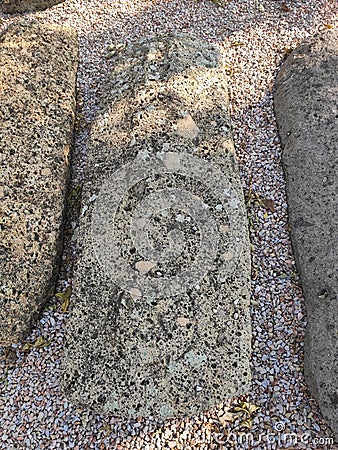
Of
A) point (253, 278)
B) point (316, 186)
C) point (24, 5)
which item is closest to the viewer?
point (253, 278)

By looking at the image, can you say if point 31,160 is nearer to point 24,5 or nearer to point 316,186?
point 316,186

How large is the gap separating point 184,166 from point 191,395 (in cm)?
140

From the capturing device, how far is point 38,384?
2846 millimetres

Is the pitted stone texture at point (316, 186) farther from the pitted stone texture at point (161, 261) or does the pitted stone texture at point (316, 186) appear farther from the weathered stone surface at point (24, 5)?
the weathered stone surface at point (24, 5)

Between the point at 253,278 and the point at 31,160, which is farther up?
the point at 31,160

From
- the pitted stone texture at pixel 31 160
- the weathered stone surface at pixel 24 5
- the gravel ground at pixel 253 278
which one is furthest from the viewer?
the weathered stone surface at pixel 24 5

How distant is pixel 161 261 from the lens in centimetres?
287

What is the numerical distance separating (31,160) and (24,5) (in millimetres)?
2191

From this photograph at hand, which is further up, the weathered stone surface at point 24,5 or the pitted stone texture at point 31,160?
the weathered stone surface at point 24,5

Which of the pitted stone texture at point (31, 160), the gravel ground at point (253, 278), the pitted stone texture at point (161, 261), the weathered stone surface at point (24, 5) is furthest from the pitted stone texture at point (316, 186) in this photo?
the weathered stone surface at point (24, 5)

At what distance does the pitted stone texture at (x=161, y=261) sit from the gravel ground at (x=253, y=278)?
0.16m

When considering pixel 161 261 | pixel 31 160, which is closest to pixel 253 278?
pixel 161 261

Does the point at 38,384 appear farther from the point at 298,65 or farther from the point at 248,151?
the point at 298,65

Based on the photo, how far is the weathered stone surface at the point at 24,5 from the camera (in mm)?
4586
